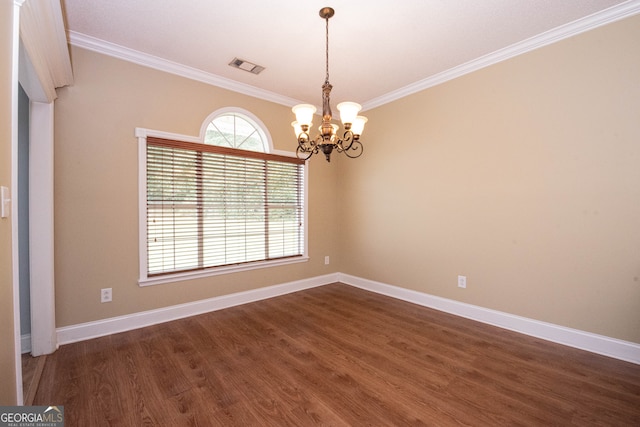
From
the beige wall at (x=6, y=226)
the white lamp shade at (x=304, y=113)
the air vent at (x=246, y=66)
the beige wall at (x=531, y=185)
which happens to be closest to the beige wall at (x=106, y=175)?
the air vent at (x=246, y=66)

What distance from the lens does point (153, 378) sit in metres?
2.04

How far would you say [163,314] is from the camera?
3.01 meters

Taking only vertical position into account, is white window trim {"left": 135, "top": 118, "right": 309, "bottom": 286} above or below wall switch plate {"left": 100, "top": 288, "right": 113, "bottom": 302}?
above

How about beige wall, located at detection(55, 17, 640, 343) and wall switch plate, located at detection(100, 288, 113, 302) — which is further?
wall switch plate, located at detection(100, 288, 113, 302)

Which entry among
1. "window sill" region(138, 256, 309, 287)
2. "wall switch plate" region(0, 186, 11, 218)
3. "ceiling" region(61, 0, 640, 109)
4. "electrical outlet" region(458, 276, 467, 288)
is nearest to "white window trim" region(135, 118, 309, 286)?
"window sill" region(138, 256, 309, 287)

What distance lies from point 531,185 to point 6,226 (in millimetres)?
3645

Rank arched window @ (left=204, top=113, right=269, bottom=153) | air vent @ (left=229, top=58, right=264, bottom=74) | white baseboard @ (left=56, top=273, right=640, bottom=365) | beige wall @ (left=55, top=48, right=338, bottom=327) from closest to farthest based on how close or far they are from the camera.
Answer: white baseboard @ (left=56, top=273, right=640, bottom=365), beige wall @ (left=55, top=48, right=338, bottom=327), air vent @ (left=229, top=58, right=264, bottom=74), arched window @ (left=204, top=113, right=269, bottom=153)

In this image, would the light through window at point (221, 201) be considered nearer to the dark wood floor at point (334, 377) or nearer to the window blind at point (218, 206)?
the window blind at point (218, 206)

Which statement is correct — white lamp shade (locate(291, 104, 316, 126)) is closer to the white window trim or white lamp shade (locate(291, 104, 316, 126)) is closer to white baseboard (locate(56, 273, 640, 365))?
the white window trim

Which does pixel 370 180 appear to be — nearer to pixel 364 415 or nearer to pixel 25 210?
pixel 364 415

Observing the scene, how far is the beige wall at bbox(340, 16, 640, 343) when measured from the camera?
2262mm

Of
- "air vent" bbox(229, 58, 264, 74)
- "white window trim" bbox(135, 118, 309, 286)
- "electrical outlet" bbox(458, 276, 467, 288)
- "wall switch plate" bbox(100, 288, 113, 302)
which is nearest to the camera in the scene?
"wall switch plate" bbox(100, 288, 113, 302)

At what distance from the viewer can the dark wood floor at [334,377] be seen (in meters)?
1.68

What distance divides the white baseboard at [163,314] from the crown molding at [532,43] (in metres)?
3.05
